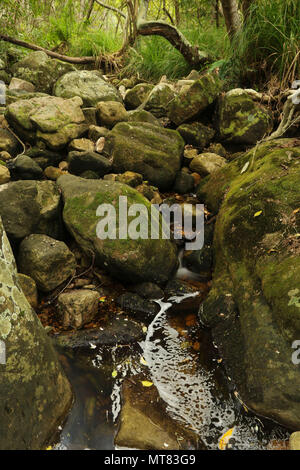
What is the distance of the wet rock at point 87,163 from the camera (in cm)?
514

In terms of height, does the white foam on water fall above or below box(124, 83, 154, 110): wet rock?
below

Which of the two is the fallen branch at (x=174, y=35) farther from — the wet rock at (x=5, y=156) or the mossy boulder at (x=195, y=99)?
the wet rock at (x=5, y=156)

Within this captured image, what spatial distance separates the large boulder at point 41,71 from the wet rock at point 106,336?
595 centimetres

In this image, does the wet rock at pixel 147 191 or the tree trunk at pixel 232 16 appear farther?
the tree trunk at pixel 232 16

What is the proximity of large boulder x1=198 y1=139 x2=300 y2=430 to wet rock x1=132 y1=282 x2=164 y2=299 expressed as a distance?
0.55 metres

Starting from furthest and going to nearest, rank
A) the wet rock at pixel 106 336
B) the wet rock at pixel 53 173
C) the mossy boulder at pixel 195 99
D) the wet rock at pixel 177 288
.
Result: the mossy boulder at pixel 195 99
the wet rock at pixel 53 173
the wet rock at pixel 177 288
the wet rock at pixel 106 336

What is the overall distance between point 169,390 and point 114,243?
1631 mm

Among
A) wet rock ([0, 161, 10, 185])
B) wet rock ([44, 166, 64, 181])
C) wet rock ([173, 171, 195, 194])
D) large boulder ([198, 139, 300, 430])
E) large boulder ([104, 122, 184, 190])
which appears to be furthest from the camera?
wet rock ([173, 171, 195, 194])

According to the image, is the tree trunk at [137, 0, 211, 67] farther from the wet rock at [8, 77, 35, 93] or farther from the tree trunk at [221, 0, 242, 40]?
the wet rock at [8, 77, 35, 93]

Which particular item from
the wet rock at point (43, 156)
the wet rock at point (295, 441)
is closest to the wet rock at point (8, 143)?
the wet rock at point (43, 156)

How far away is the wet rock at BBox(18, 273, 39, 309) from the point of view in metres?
3.55

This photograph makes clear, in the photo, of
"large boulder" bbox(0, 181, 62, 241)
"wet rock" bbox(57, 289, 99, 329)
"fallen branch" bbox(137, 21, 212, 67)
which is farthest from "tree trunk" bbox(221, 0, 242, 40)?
"wet rock" bbox(57, 289, 99, 329)

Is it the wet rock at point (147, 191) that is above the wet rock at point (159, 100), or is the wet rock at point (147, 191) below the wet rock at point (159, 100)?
below

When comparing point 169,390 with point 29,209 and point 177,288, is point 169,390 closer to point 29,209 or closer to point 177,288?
point 177,288
